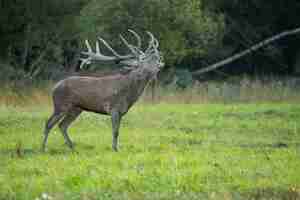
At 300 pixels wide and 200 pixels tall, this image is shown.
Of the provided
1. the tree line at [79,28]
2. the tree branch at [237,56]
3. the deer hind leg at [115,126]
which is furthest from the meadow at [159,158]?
the tree branch at [237,56]

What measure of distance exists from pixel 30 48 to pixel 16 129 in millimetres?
12797

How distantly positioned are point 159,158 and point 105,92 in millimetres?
2493

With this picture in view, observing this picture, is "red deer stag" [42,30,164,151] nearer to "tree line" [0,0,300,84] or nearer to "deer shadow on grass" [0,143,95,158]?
"deer shadow on grass" [0,143,95,158]

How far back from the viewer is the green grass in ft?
29.8

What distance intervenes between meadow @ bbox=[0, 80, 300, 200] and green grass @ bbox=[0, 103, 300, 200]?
0.5 inches

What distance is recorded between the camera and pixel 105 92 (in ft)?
44.6

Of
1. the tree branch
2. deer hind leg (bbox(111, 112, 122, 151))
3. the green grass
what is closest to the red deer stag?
deer hind leg (bbox(111, 112, 122, 151))

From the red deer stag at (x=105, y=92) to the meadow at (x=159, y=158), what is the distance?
24.6 inches

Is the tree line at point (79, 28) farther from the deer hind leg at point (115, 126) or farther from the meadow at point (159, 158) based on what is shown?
the deer hind leg at point (115, 126)

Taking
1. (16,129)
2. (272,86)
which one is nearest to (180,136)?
(16,129)

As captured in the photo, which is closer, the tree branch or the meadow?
the meadow

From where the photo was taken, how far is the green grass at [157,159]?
29.8 ft

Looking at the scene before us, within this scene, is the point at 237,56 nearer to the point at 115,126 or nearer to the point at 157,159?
the point at 115,126

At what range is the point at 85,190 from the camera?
9000 mm
